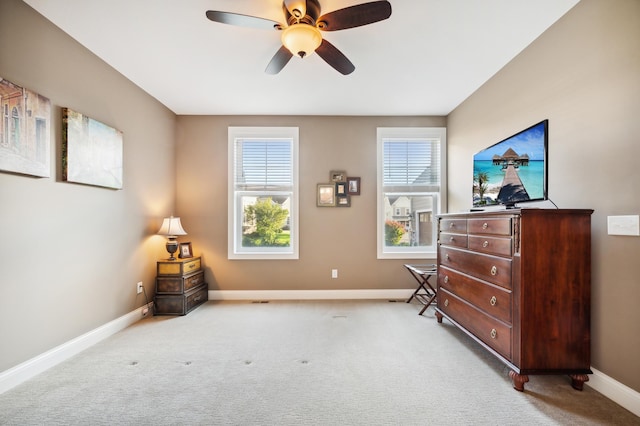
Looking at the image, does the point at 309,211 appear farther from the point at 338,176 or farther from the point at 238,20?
the point at 238,20

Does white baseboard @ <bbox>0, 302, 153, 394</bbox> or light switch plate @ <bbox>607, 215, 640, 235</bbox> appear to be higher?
light switch plate @ <bbox>607, 215, 640, 235</bbox>

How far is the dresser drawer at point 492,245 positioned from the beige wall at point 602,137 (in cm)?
52

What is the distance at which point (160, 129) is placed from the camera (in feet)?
12.1

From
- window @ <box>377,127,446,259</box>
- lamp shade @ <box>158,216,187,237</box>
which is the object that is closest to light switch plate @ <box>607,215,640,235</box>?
window @ <box>377,127,446,259</box>

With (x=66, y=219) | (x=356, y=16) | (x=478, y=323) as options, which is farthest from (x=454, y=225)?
(x=66, y=219)

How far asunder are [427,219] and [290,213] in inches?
78.1

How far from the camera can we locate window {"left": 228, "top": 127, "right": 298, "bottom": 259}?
4.04m

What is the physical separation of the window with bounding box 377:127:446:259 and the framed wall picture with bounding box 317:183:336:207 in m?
0.71

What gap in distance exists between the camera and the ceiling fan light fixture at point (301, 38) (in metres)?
1.85

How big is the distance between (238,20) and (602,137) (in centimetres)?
245

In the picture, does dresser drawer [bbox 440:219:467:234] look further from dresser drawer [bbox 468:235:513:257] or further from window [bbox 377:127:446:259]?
window [bbox 377:127:446:259]

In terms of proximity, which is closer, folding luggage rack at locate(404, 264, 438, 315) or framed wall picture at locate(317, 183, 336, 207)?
folding luggage rack at locate(404, 264, 438, 315)

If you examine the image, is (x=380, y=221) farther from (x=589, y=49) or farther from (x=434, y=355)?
(x=589, y=49)

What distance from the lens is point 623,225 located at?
169cm
